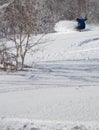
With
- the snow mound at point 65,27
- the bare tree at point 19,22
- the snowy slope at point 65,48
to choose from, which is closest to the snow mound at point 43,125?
the bare tree at point 19,22

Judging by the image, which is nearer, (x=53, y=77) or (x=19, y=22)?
(x=53, y=77)

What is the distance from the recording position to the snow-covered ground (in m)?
6.06

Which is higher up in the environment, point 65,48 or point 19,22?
point 19,22

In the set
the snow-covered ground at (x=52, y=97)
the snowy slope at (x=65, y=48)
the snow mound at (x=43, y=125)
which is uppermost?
the snowy slope at (x=65, y=48)

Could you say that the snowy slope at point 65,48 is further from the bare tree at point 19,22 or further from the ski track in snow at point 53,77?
the bare tree at point 19,22

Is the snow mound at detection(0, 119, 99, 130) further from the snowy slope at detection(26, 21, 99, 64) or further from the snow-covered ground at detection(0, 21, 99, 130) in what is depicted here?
the snowy slope at detection(26, 21, 99, 64)

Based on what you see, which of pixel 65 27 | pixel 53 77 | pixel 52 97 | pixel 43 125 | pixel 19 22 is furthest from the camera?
pixel 65 27

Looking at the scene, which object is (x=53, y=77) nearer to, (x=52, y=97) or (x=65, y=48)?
(x=52, y=97)

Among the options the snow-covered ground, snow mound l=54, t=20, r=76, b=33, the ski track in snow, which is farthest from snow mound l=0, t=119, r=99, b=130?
snow mound l=54, t=20, r=76, b=33

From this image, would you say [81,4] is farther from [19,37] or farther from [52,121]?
[52,121]

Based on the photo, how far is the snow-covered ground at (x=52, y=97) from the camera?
6.06 metres

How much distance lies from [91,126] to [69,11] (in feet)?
111

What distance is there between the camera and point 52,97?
24.3 ft

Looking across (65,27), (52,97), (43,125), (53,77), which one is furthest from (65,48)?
(43,125)
